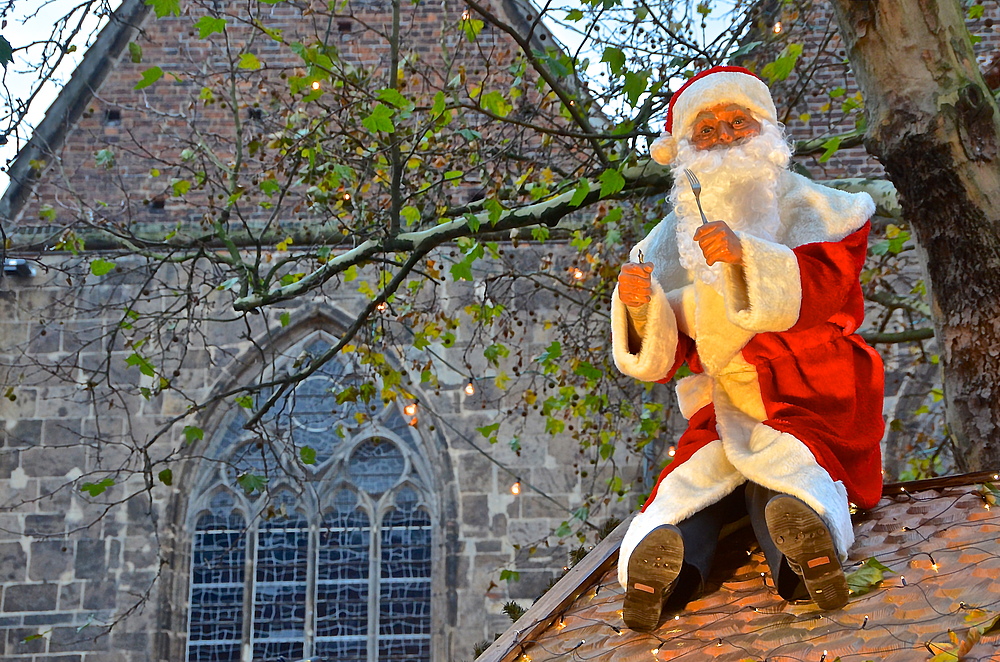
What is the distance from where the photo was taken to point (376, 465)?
8.52 metres

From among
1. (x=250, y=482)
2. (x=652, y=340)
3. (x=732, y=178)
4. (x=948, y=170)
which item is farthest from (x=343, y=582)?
(x=732, y=178)

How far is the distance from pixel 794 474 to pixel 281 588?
619cm

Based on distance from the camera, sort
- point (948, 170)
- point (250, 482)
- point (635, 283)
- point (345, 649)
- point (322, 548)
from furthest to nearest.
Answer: point (322, 548), point (345, 649), point (250, 482), point (948, 170), point (635, 283)

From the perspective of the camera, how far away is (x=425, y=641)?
8.05 meters

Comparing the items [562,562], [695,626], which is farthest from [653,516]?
[562,562]

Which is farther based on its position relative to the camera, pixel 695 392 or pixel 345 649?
pixel 345 649

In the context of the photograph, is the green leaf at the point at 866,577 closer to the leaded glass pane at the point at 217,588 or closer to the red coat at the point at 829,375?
the red coat at the point at 829,375

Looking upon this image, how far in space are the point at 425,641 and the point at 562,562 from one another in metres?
1.12

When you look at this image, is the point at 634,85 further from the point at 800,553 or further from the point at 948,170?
the point at 800,553

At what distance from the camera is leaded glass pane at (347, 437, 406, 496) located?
333 inches

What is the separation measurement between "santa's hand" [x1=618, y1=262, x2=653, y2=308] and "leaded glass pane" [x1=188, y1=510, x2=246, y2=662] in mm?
5698

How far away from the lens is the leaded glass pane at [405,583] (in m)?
8.04

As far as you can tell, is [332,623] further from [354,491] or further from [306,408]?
[306,408]

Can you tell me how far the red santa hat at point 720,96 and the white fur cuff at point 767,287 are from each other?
469mm
